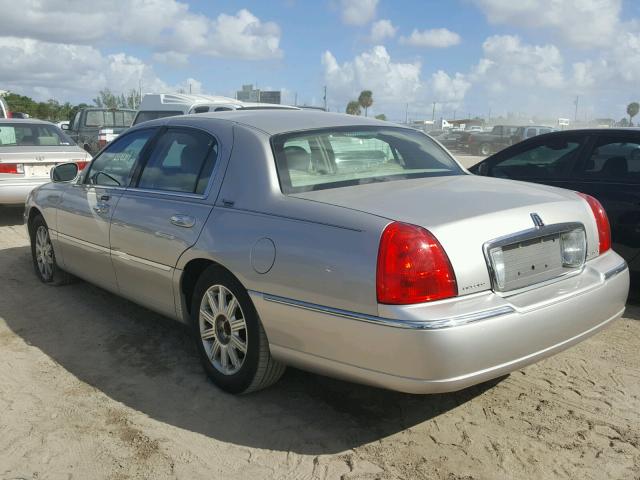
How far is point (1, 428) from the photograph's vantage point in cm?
335

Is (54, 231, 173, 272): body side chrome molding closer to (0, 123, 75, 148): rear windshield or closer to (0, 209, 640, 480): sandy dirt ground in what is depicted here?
(0, 209, 640, 480): sandy dirt ground

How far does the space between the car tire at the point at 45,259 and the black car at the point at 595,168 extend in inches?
156

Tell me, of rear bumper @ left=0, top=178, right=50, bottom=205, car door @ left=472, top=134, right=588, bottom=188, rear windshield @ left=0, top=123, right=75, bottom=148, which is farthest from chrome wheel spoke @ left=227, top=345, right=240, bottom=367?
rear windshield @ left=0, top=123, right=75, bottom=148

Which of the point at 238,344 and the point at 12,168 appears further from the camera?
the point at 12,168

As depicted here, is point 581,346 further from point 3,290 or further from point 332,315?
point 3,290

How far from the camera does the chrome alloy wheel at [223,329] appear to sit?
355cm

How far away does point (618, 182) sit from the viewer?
17.2 feet

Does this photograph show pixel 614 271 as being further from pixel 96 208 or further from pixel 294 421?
pixel 96 208

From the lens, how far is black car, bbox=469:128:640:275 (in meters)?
5.08

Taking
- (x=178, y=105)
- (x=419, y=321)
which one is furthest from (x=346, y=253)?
(x=178, y=105)

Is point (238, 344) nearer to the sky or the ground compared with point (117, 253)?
nearer to the ground

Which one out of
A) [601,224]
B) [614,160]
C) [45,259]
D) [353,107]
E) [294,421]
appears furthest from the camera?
[353,107]

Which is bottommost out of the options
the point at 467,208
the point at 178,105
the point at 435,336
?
the point at 435,336

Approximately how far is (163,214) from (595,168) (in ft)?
11.9
